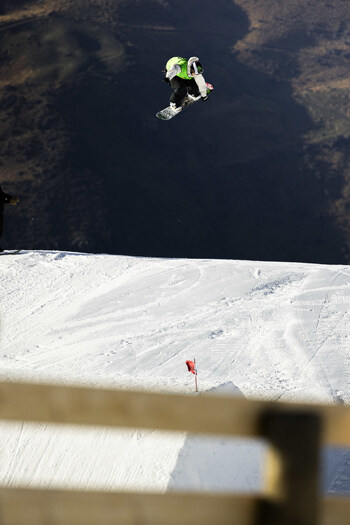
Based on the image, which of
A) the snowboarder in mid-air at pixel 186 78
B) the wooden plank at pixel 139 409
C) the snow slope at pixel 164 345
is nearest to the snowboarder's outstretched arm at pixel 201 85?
the snowboarder in mid-air at pixel 186 78

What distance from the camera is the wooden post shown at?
141 centimetres

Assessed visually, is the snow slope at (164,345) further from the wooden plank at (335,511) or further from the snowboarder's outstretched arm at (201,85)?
the wooden plank at (335,511)

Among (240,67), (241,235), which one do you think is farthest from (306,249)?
(240,67)

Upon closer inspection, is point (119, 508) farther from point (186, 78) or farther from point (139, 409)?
point (186, 78)

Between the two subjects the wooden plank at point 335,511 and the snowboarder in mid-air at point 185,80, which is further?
the snowboarder in mid-air at point 185,80

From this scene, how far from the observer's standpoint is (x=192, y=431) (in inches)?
57.5

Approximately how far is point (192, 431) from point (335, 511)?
35 cm

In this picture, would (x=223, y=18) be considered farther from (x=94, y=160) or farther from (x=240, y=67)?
(x=94, y=160)

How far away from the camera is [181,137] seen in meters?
79.4

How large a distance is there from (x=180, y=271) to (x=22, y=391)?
18.4 m

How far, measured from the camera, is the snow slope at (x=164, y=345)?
33.8ft

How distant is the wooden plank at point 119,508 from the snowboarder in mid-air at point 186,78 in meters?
9.02

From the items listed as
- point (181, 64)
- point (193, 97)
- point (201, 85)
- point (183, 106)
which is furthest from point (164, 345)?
point (181, 64)

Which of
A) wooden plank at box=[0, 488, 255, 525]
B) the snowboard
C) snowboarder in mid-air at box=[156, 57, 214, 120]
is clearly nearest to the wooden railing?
wooden plank at box=[0, 488, 255, 525]
